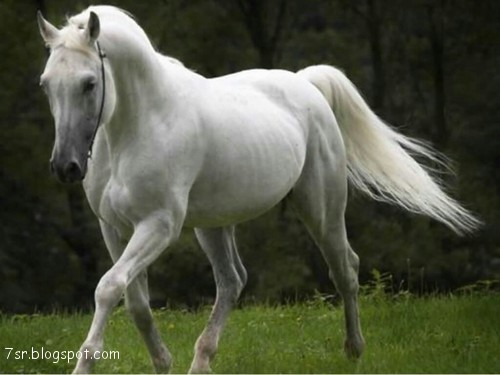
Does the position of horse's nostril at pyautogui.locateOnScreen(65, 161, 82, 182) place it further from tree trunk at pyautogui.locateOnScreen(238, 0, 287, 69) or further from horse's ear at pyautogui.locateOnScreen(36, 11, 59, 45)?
tree trunk at pyautogui.locateOnScreen(238, 0, 287, 69)

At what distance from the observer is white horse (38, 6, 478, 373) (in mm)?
6695

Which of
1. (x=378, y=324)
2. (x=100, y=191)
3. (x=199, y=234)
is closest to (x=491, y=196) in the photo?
(x=378, y=324)

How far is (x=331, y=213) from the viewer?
28.7ft

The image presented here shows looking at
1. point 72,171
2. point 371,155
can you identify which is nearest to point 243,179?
point 72,171

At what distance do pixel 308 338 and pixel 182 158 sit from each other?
2.55 metres

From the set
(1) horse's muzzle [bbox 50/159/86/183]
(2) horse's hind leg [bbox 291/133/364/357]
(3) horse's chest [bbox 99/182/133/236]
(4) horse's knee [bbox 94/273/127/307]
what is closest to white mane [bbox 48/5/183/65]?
(1) horse's muzzle [bbox 50/159/86/183]

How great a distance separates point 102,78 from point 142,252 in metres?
0.87

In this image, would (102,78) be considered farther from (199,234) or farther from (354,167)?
(354,167)

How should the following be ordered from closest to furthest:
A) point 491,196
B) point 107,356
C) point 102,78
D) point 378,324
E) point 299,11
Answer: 1. point 102,78
2. point 107,356
3. point 378,324
4. point 491,196
5. point 299,11

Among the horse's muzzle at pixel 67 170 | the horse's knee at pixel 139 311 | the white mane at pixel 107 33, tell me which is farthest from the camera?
Result: the horse's knee at pixel 139 311

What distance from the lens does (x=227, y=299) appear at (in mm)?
8250

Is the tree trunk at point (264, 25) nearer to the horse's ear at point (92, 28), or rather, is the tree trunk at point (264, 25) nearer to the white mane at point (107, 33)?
the white mane at point (107, 33)

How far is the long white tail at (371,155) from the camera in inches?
363

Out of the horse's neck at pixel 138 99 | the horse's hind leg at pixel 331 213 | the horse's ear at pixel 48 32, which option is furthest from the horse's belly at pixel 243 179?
the horse's ear at pixel 48 32
